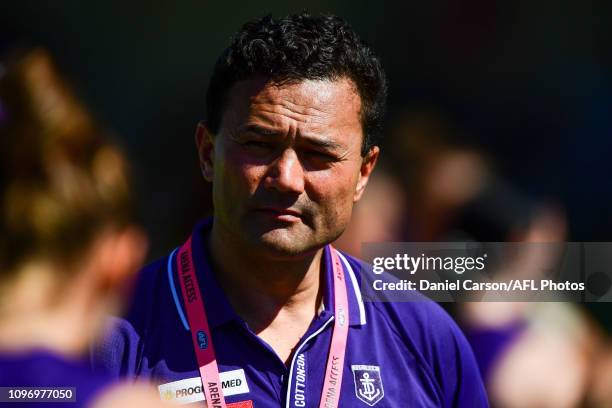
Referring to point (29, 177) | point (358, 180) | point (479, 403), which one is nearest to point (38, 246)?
point (29, 177)

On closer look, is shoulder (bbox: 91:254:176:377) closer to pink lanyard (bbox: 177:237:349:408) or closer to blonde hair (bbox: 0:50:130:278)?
pink lanyard (bbox: 177:237:349:408)

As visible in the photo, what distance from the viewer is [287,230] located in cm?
195

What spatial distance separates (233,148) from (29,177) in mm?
682

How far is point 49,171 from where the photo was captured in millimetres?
2234

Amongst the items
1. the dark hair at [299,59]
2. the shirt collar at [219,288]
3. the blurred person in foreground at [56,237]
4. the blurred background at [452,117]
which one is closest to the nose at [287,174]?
Answer: the dark hair at [299,59]

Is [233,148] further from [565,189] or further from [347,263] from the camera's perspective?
[565,189]

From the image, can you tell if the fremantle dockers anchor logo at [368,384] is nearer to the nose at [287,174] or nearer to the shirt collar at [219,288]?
the shirt collar at [219,288]

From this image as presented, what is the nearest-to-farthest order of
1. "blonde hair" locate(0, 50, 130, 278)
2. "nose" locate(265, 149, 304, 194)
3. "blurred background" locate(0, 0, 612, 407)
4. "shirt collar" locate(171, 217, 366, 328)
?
"nose" locate(265, 149, 304, 194)
"shirt collar" locate(171, 217, 366, 328)
"blonde hair" locate(0, 50, 130, 278)
"blurred background" locate(0, 0, 612, 407)

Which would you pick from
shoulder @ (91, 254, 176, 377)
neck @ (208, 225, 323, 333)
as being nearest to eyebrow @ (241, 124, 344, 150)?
neck @ (208, 225, 323, 333)

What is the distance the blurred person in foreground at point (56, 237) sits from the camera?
6.53ft

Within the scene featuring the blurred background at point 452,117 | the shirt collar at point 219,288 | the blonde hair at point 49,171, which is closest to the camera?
the shirt collar at point 219,288

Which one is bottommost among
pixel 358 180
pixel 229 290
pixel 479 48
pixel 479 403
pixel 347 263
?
pixel 479 403

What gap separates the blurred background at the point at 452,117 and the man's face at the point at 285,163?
56 cm

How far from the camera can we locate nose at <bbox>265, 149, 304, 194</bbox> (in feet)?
6.30
